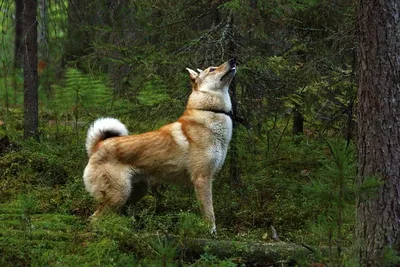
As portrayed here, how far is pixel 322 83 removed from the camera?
913 centimetres

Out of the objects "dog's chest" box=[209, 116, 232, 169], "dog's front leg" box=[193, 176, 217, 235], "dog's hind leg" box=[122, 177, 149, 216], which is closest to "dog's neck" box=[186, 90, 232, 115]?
"dog's chest" box=[209, 116, 232, 169]

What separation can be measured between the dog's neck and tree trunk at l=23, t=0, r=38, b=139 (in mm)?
3683

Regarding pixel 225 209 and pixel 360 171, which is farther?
pixel 225 209

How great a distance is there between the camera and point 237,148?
883cm

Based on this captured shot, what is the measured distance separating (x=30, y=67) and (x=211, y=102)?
4.13 meters

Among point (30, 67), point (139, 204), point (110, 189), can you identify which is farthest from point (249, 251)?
point (30, 67)

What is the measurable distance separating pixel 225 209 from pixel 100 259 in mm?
2903

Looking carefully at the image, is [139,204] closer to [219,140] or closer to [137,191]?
[137,191]

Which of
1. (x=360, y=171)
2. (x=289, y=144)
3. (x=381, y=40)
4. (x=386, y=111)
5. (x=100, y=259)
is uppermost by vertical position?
(x=381, y=40)

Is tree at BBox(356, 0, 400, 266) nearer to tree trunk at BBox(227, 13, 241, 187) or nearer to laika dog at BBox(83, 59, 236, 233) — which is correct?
laika dog at BBox(83, 59, 236, 233)

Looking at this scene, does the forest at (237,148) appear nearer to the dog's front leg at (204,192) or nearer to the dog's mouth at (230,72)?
the dog's front leg at (204,192)

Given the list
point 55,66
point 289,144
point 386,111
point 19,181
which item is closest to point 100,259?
point 386,111

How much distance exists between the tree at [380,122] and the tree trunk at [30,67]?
6405 mm

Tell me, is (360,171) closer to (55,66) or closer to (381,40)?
(381,40)
